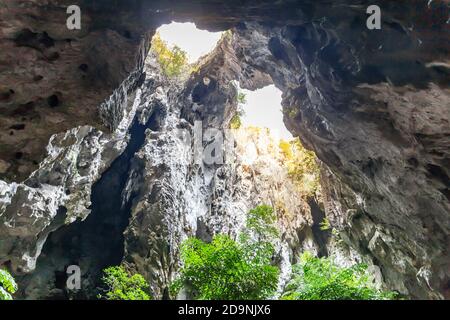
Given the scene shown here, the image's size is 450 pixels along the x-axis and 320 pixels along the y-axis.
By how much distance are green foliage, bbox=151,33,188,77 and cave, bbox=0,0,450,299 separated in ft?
23.5

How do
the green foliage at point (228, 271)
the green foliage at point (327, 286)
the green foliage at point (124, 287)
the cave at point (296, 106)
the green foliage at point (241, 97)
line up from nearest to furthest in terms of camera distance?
the green foliage at point (327, 286) < the green foliage at point (228, 271) < the cave at point (296, 106) < the green foliage at point (124, 287) < the green foliage at point (241, 97)

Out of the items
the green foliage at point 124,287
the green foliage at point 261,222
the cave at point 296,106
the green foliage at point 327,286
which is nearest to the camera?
the green foliage at point 327,286

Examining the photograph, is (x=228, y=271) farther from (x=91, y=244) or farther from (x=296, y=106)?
(x=91, y=244)

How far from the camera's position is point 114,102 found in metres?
10.1

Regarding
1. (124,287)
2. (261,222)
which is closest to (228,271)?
(261,222)

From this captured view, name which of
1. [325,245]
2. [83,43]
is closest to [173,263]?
[83,43]

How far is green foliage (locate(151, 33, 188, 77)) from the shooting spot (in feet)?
71.4

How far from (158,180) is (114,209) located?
2866 mm

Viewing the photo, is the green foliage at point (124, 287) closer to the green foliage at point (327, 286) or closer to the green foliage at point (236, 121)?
the green foliage at point (327, 286)

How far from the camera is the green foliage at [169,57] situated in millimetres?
21766

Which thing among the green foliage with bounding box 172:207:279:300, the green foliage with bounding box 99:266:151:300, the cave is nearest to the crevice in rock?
the cave

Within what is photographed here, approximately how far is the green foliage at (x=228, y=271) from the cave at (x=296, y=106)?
13.6 feet

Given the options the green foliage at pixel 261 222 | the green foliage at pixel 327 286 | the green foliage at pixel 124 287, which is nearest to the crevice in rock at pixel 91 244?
the green foliage at pixel 124 287

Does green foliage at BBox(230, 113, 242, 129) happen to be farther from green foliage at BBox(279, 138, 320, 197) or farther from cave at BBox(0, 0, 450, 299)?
cave at BBox(0, 0, 450, 299)
